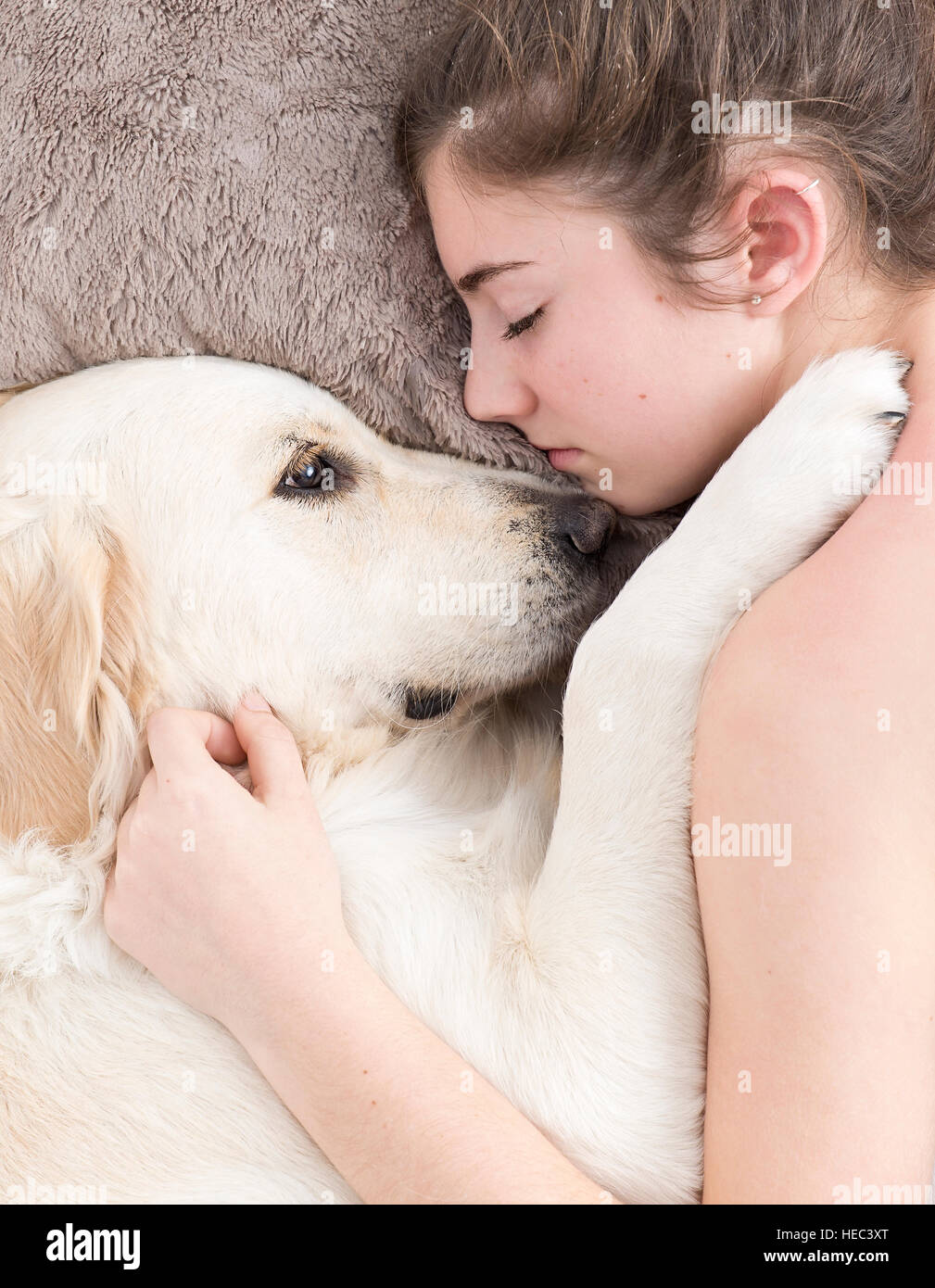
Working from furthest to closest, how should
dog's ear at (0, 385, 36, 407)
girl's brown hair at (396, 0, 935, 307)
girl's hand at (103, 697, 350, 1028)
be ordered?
dog's ear at (0, 385, 36, 407)
girl's brown hair at (396, 0, 935, 307)
girl's hand at (103, 697, 350, 1028)

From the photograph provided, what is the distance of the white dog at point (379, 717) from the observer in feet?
4.55

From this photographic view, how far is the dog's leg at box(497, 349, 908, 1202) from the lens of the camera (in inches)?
52.5

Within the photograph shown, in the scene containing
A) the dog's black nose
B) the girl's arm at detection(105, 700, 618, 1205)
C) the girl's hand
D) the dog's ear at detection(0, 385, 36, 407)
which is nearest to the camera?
the girl's arm at detection(105, 700, 618, 1205)

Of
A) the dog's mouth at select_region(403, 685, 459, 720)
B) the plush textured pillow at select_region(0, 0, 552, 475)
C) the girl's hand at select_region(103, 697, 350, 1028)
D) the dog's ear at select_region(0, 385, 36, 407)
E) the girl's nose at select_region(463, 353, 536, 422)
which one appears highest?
the plush textured pillow at select_region(0, 0, 552, 475)

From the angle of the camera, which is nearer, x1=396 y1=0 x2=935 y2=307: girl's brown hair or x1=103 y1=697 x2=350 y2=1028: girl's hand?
x1=103 y1=697 x2=350 y2=1028: girl's hand

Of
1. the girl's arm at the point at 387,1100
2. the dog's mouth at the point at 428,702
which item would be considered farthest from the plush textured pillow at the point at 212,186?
the girl's arm at the point at 387,1100

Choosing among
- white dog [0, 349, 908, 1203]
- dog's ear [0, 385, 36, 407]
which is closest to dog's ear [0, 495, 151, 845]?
white dog [0, 349, 908, 1203]

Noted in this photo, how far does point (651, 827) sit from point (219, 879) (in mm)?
584

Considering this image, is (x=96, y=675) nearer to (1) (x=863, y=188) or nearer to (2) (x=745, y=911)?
(2) (x=745, y=911)

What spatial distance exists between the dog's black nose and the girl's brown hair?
384mm

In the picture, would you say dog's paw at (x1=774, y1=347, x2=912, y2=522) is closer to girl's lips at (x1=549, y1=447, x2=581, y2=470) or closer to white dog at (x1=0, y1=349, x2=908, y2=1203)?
white dog at (x1=0, y1=349, x2=908, y2=1203)

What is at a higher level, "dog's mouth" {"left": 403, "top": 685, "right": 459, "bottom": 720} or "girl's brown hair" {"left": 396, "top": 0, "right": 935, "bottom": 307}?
"girl's brown hair" {"left": 396, "top": 0, "right": 935, "bottom": 307}
